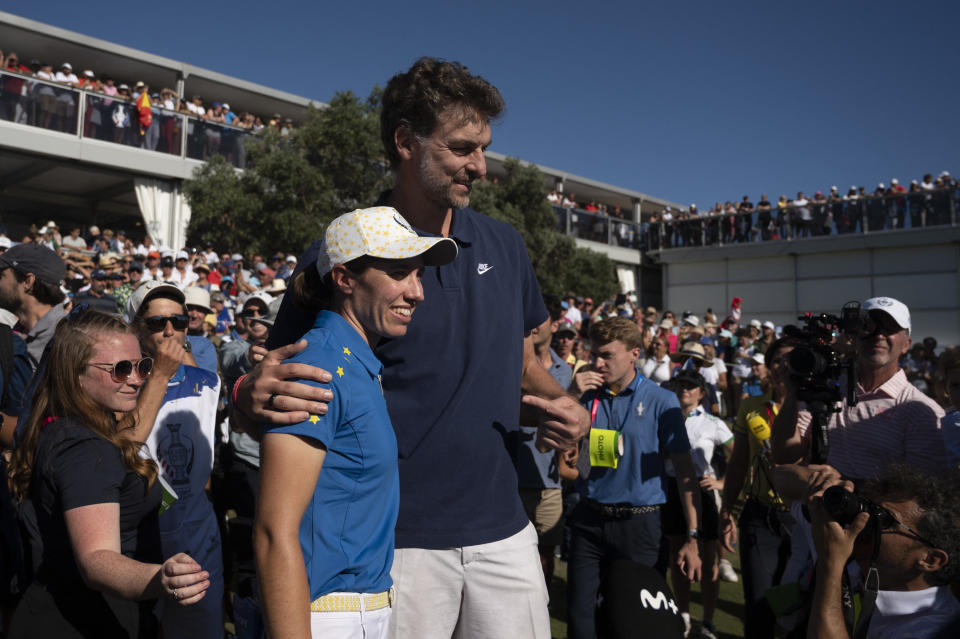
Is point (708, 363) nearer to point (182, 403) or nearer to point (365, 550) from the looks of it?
point (182, 403)

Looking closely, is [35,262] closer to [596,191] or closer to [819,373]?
[819,373]

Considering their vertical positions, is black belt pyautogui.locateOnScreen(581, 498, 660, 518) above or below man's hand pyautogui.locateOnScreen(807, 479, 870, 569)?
below

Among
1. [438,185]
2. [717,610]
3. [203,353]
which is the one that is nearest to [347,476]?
[438,185]

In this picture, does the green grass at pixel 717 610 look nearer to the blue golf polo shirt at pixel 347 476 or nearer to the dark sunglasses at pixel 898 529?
the dark sunglasses at pixel 898 529

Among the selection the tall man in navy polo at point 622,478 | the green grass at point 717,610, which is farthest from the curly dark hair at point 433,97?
the green grass at point 717,610

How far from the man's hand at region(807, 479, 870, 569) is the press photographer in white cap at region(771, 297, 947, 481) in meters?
0.96

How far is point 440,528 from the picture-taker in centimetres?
206

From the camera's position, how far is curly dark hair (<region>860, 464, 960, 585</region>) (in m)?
2.61

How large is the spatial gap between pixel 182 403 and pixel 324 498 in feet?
8.30

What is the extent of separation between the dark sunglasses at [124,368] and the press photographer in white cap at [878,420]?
299cm

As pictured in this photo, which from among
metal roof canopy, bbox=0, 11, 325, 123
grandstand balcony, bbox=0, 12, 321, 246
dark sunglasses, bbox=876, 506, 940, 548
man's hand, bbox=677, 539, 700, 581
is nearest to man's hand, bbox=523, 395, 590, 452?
dark sunglasses, bbox=876, 506, 940, 548

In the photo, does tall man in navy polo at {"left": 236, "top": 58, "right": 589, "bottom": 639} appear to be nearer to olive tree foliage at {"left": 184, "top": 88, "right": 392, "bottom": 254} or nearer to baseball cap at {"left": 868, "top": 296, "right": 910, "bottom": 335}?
baseball cap at {"left": 868, "top": 296, "right": 910, "bottom": 335}

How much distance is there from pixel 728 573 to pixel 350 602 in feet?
19.0

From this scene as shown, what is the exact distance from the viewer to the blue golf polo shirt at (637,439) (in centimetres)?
461
